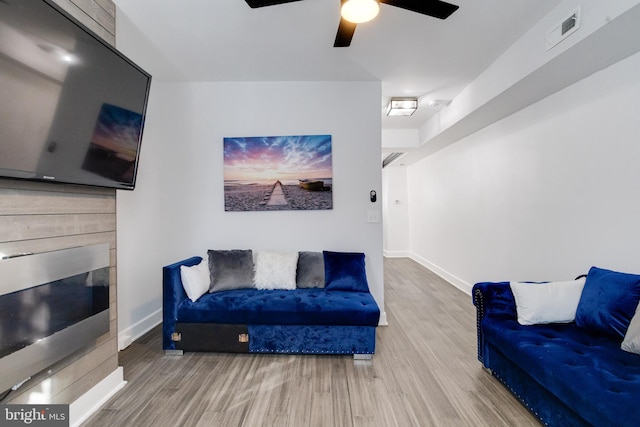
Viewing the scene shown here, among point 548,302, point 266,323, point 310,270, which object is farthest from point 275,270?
point 548,302

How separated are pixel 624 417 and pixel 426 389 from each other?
1069 millimetres

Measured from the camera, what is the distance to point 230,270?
2.84 m

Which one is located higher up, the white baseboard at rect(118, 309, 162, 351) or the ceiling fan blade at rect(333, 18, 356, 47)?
the ceiling fan blade at rect(333, 18, 356, 47)

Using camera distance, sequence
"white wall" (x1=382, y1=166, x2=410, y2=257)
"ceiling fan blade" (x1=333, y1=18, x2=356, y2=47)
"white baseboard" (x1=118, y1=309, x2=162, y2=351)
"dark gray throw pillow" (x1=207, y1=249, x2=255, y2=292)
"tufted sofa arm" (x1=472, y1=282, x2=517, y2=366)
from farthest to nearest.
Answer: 1. "white wall" (x1=382, y1=166, x2=410, y2=257)
2. "dark gray throw pillow" (x1=207, y1=249, x2=255, y2=292)
3. "white baseboard" (x1=118, y1=309, x2=162, y2=351)
4. "tufted sofa arm" (x1=472, y1=282, x2=517, y2=366)
5. "ceiling fan blade" (x1=333, y1=18, x2=356, y2=47)

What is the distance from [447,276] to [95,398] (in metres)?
4.79

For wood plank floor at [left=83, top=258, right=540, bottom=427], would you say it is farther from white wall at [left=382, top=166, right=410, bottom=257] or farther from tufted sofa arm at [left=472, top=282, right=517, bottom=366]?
white wall at [left=382, top=166, right=410, bottom=257]

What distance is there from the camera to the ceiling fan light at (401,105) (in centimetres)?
368

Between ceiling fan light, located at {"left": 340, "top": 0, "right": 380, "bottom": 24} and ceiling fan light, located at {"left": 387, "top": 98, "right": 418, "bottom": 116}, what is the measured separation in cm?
216

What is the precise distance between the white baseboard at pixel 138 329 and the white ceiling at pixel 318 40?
8.67 feet

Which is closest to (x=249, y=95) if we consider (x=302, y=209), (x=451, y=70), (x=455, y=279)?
(x=302, y=209)

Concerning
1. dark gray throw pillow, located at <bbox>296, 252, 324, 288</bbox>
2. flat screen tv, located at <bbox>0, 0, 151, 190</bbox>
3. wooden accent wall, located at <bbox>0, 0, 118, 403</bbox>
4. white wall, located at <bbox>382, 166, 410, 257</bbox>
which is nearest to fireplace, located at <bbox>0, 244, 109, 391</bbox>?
wooden accent wall, located at <bbox>0, 0, 118, 403</bbox>

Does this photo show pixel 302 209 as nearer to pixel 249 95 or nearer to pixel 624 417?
pixel 249 95

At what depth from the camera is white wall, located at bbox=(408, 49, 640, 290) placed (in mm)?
2049

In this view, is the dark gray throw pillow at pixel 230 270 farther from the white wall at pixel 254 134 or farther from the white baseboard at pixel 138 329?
the white baseboard at pixel 138 329
